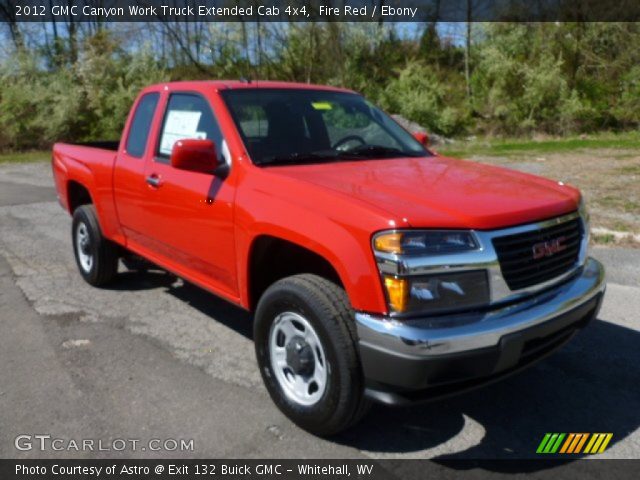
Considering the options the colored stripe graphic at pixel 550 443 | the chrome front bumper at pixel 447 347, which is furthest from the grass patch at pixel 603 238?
the chrome front bumper at pixel 447 347

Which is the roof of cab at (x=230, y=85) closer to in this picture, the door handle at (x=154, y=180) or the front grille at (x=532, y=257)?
the door handle at (x=154, y=180)

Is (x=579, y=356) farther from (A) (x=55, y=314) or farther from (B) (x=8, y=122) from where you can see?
(B) (x=8, y=122)

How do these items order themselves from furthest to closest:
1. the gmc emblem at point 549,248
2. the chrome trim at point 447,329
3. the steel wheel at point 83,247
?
the steel wheel at point 83,247
the gmc emblem at point 549,248
the chrome trim at point 447,329

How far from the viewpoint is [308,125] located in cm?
412

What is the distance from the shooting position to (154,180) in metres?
4.27

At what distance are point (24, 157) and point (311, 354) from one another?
22.6m

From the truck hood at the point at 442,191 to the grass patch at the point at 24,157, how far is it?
20271mm

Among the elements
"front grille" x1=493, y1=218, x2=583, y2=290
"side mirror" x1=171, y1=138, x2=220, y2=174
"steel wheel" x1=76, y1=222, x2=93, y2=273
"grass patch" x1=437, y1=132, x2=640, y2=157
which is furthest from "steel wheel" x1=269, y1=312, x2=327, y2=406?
"grass patch" x1=437, y1=132, x2=640, y2=157

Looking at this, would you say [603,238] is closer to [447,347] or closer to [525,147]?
[447,347]

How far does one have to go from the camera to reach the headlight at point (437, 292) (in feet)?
8.54

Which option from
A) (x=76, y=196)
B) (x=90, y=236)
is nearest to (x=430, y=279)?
(x=90, y=236)

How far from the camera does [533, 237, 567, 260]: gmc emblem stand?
2.92 m

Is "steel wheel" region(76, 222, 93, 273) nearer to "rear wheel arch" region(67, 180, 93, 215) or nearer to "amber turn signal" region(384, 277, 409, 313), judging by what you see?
"rear wheel arch" region(67, 180, 93, 215)

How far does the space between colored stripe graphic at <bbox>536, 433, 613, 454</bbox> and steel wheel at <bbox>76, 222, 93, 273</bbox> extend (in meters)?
4.32
